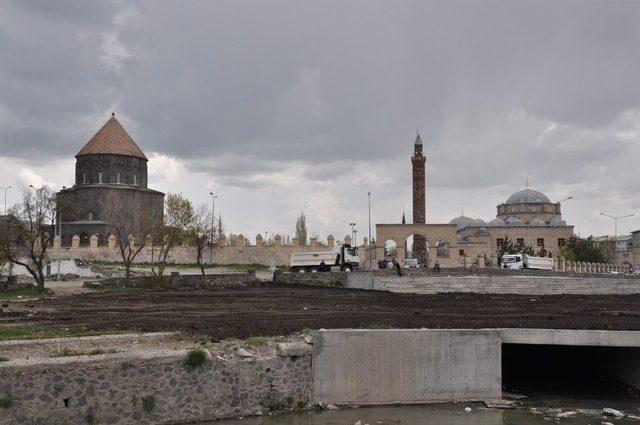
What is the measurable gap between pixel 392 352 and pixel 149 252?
4634cm

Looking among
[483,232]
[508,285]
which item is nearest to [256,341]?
[508,285]

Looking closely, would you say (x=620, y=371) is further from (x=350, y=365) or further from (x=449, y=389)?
(x=350, y=365)

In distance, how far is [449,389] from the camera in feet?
45.9

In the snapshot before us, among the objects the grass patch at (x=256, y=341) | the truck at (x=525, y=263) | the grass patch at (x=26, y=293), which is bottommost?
the grass patch at (x=26, y=293)

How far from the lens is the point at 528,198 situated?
94875 mm

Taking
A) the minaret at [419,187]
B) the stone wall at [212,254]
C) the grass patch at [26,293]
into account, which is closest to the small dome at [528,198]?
the minaret at [419,187]

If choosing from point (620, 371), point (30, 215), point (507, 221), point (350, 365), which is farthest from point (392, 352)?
point (507, 221)

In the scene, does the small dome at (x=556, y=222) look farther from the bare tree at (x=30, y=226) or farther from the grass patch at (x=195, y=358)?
the grass patch at (x=195, y=358)

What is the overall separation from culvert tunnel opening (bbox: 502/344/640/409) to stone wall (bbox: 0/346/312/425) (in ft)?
18.6

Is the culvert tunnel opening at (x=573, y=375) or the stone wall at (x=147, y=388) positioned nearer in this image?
the stone wall at (x=147, y=388)

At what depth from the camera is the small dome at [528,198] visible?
94438 millimetres

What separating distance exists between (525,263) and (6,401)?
45.1m

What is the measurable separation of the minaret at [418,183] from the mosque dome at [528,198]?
1392 inches

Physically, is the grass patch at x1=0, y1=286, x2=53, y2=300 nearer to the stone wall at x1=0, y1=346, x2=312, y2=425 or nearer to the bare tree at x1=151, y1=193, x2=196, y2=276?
the bare tree at x1=151, y1=193, x2=196, y2=276
